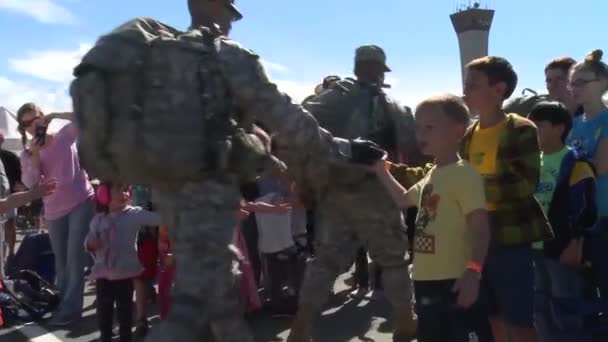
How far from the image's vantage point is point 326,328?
234 inches

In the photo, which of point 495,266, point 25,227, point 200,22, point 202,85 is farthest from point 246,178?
point 25,227

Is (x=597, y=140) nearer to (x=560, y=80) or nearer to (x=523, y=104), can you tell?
(x=560, y=80)

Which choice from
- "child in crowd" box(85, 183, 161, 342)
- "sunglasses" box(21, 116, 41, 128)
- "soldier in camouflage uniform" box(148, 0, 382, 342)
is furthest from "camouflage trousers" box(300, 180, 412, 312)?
"sunglasses" box(21, 116, 41, 128)

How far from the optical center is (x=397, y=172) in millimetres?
4430

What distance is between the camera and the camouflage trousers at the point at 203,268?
11.8ft

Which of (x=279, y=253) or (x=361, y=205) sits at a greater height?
(x=361, y=205)

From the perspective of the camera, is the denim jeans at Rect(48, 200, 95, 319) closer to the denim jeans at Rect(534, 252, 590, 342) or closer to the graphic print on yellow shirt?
the denim jeans at Rect(534, 252, 590, 342)

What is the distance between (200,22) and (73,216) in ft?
9.99

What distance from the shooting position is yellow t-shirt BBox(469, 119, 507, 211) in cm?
360

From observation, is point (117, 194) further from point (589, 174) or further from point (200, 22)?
point (589, 174)

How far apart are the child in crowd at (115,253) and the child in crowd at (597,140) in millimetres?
2692

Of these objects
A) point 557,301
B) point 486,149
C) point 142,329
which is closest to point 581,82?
point 486,149

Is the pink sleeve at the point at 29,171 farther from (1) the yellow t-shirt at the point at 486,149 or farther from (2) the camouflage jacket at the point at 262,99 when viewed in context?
(1) the yellow t-shirt at the point at 486,149

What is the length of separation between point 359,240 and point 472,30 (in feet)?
70.2
